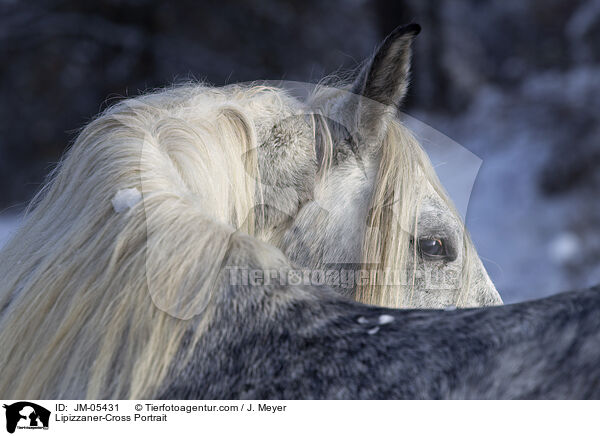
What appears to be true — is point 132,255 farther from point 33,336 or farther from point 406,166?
point 406,166

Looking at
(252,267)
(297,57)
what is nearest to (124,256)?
(252,267)

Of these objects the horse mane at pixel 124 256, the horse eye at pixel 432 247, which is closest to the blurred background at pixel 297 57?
the horse eye at pixel 432 247

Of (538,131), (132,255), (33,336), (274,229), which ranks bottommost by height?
(33,336)

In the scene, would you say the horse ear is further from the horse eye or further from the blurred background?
the blurred background

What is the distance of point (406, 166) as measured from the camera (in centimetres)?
114

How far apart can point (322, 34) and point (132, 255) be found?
4969mm

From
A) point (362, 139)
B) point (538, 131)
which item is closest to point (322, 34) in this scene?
point (538, 131)

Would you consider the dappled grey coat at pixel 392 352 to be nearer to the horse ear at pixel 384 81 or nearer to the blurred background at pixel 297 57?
the horse ear at pixel 384 81

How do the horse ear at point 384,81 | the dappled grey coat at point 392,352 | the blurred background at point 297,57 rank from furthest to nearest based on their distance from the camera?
the blurred background at point 297,57
the horse ear at point 384,81
the dappled grey coat at point 392,352

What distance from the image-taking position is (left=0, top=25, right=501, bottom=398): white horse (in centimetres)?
72
